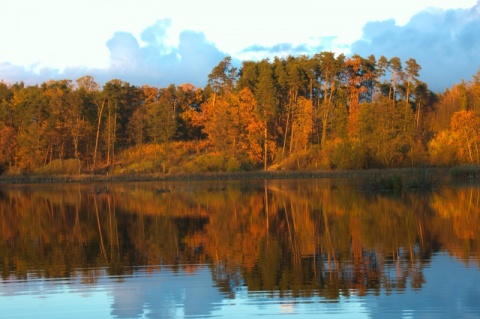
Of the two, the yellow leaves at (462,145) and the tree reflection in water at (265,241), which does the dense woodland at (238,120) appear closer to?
the yellow leaves at (462,145)

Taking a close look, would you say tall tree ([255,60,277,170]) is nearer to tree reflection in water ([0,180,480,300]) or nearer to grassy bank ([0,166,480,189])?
grassy bank ([0,166,480,189])

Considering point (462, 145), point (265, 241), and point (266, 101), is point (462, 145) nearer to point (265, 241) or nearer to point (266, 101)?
point (266, 101)

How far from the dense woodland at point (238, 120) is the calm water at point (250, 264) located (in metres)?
34.4

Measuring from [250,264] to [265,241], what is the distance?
2962 mm

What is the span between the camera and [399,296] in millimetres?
8414

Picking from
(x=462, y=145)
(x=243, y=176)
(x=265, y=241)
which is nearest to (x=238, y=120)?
(x=243, y=176)

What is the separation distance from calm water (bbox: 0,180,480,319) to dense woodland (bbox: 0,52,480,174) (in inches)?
1355

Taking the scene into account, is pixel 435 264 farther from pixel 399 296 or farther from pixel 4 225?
pixel 4 225

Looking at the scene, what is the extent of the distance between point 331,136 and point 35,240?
151ft

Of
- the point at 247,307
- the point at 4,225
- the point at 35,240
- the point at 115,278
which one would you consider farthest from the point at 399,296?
the point at 4,225

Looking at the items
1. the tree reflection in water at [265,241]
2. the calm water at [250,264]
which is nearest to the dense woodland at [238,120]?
the tree reflection in water at [265,241]

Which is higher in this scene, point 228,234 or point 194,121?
point 194,121

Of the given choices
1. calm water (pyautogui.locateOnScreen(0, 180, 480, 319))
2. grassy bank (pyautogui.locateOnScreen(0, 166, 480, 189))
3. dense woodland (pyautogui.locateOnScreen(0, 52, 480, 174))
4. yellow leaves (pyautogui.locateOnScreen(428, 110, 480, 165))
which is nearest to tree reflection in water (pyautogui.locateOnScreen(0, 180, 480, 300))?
calm water (pyautogui.locateOnScreen(0, 180, 480, 319))

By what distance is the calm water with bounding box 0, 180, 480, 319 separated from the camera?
831 cm
